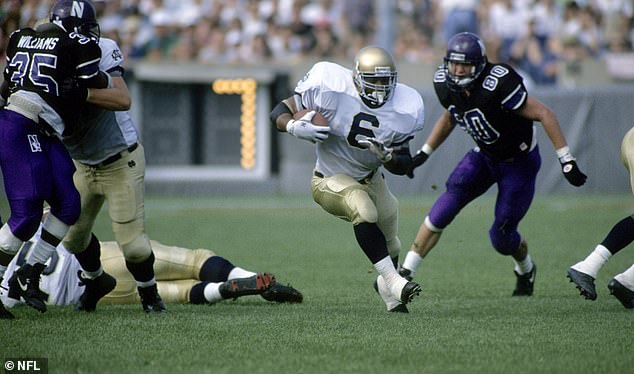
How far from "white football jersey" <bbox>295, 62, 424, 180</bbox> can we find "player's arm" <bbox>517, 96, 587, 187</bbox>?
0.77 meters

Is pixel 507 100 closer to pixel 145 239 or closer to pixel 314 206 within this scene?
pixel 145 239

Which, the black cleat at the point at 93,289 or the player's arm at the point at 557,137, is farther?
the player's arm at the point at 557,137

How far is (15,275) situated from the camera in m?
5.30

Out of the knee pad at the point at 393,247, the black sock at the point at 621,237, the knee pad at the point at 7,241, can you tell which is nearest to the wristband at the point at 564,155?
the black sock at the point at 621,237

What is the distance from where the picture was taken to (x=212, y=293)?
19.0 feet

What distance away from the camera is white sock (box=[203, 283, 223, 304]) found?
5758mm

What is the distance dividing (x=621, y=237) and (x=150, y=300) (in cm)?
273

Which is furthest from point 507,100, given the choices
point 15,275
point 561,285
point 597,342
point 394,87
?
point 15,275

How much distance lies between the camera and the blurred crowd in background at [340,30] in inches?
595

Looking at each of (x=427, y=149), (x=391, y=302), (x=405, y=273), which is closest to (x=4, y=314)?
(x=391, y=302)

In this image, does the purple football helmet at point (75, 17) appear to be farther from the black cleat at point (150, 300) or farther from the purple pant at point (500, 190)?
the purple pant at point (500, 190)

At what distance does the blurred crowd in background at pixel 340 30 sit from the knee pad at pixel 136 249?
30.6ft

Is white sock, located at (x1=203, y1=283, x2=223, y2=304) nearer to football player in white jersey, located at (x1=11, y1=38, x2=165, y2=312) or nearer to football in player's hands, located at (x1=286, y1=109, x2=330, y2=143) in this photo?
football player in white jersey, located at (x1=11, y1=38, x2=165, y2=312)

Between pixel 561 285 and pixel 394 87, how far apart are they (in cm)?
214
